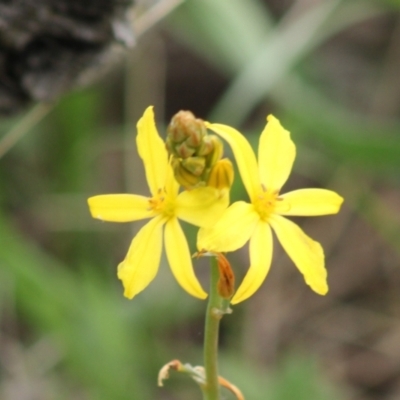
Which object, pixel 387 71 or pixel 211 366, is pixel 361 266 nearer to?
pixel 387 71

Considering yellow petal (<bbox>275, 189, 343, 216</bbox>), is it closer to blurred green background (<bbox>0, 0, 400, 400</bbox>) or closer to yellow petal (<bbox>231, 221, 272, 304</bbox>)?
yellow petal (<bbox>231, 221, 272, 304</bbox>)

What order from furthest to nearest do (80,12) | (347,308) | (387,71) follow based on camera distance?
(387,71) → (347,308) → (80,12)

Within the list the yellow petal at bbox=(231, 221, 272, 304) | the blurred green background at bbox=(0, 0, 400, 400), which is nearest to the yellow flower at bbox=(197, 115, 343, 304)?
the yellow petal at bbox=(231, 221, 272, 304)

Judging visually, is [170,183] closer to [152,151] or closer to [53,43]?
[152,151]

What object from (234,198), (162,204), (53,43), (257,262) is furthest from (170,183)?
(234,198)

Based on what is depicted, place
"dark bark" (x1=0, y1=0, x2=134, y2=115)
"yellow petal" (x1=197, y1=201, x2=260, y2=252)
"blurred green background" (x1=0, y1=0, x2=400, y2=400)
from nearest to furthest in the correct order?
"yellow petal" (x1=197, y1=201, x2=260, y2=252), "dark bark" (x1=0, y1=0, x2=134, y2=115), "blurred green background" (x1=0, y1=0, x2=400, y2=400)

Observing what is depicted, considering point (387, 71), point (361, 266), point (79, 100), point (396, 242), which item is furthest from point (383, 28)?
point (79, 100)

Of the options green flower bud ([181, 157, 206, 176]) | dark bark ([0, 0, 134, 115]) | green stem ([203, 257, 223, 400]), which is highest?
dark bark ([0, 0, 134, 115])
